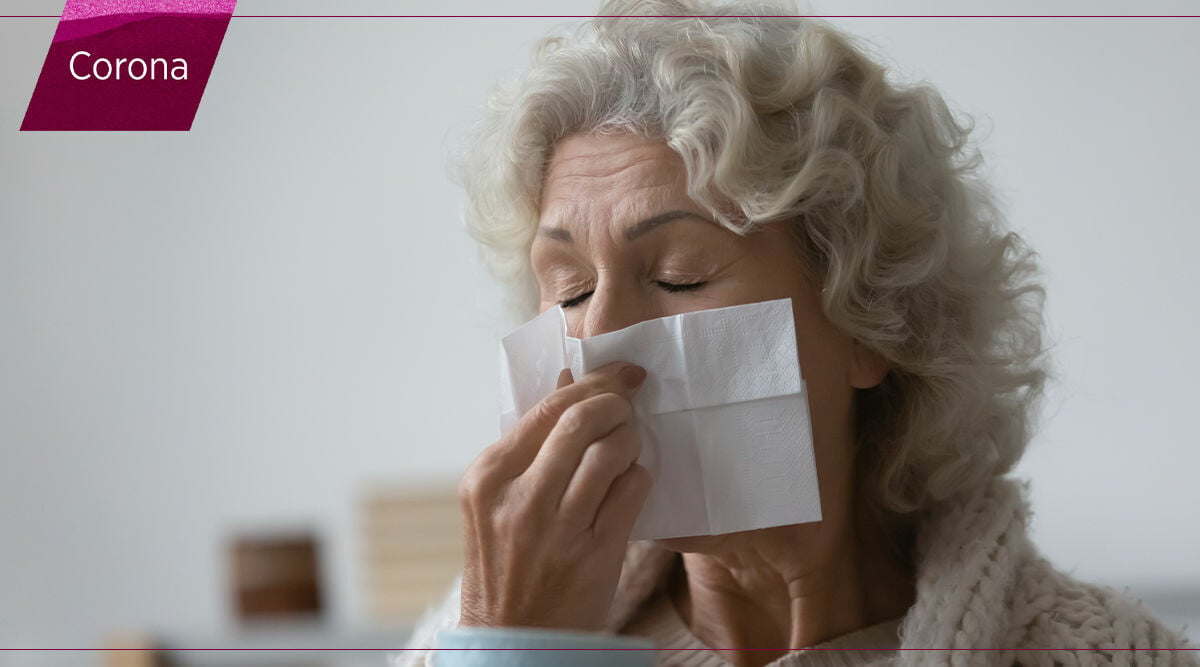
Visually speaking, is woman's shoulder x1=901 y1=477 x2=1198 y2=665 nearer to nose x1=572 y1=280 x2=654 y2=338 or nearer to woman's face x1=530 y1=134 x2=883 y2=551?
woman's face x1=530 y1=134 x2=883 y2=551

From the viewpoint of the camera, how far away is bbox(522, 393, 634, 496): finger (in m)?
1.19

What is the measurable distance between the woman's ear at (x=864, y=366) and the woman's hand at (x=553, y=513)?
37 centimetres

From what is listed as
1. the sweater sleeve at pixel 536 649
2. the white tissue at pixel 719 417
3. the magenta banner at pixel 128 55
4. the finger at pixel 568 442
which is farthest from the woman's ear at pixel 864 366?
the magenta banner at pixel 128 55

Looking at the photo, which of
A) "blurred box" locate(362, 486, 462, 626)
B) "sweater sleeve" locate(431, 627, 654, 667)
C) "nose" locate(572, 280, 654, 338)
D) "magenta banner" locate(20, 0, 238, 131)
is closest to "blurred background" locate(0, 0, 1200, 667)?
"blurred box" locate(362, 486, 462, 626)

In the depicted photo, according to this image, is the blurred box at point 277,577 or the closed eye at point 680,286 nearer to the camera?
the closed eye at point 680,286

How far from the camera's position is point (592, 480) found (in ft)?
3.89

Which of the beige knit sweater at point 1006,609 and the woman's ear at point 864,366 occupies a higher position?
the woman's ear at point 864,366

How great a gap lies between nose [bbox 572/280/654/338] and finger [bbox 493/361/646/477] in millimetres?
67

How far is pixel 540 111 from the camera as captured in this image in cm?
145

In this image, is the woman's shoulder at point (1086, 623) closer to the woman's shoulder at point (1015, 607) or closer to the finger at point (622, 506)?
the woman's shoulder at point (1015, 607)

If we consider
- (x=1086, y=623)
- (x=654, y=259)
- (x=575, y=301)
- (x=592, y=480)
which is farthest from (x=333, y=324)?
(x=1086, y=623)

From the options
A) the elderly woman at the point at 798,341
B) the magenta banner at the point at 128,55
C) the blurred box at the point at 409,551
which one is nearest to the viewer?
the elderly woman at the point at 798,341

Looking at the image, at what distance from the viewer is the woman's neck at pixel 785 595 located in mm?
1492

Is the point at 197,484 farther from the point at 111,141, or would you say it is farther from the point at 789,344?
the point at 789,344
